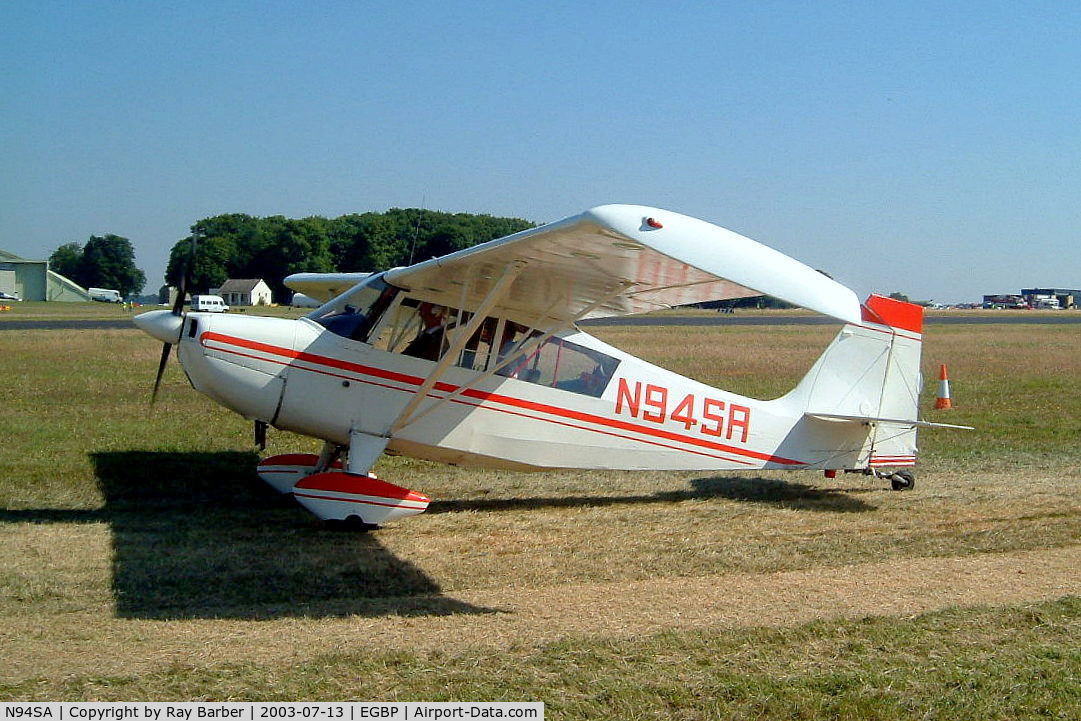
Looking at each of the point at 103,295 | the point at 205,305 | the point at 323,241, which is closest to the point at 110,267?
the point at 103,295

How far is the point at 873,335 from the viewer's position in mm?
10758

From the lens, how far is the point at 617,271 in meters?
7.22

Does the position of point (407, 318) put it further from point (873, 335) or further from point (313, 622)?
point (873, 335)

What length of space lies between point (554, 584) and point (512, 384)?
104 inches

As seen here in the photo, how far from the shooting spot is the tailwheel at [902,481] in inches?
423

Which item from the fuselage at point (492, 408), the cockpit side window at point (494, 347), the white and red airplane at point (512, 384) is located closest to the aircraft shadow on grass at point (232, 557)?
the white and red airplane at point (512, 384)

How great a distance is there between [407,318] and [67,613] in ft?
12.9

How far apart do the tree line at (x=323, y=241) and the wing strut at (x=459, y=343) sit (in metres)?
12.9

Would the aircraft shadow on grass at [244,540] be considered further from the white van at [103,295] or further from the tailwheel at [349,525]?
the white van at [103,295]

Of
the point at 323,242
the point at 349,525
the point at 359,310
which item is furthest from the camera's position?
the point at 323,242

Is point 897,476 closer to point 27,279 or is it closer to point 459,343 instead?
point 459,343

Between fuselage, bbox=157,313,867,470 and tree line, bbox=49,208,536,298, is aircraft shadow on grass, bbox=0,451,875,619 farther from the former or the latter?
tree line, bbox=49,208,536,298

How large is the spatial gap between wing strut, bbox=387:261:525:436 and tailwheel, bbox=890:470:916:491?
17.1 feet

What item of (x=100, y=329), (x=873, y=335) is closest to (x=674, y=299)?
(x=873, y=335)
